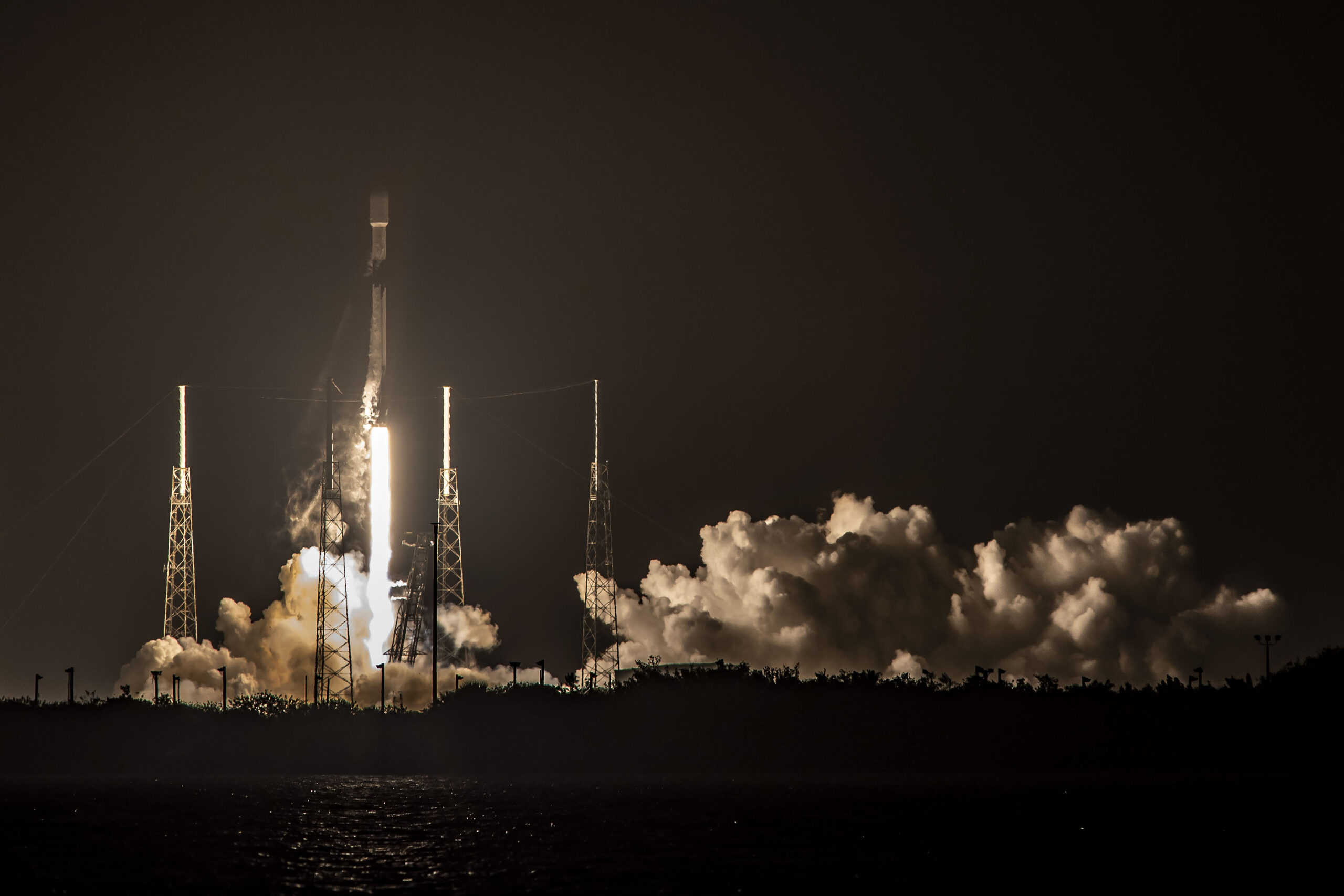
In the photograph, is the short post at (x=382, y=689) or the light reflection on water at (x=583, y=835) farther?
the short post at (x=382, y=689)

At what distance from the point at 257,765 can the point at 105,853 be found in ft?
274

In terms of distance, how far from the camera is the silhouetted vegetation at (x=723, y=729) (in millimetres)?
161875

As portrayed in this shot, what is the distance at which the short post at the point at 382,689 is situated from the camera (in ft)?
482

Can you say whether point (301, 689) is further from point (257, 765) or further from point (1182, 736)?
point (1182, 736)

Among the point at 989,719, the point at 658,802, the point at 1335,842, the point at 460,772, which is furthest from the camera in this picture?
the point at 989,719

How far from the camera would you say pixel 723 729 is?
17438 centimetres

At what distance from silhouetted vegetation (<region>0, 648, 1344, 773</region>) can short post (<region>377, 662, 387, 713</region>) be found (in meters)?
1.51

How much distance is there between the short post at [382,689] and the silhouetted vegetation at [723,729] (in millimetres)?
1511

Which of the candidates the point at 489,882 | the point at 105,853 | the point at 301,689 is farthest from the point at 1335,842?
the point at 301,689

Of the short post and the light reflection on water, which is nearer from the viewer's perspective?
the light reflection on water

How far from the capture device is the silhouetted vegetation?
16188cm

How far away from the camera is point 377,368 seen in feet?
504

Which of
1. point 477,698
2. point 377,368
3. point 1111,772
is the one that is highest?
point 377,368

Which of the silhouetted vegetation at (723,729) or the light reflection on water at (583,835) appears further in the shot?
the silhouetted vegetation at (723,729)
